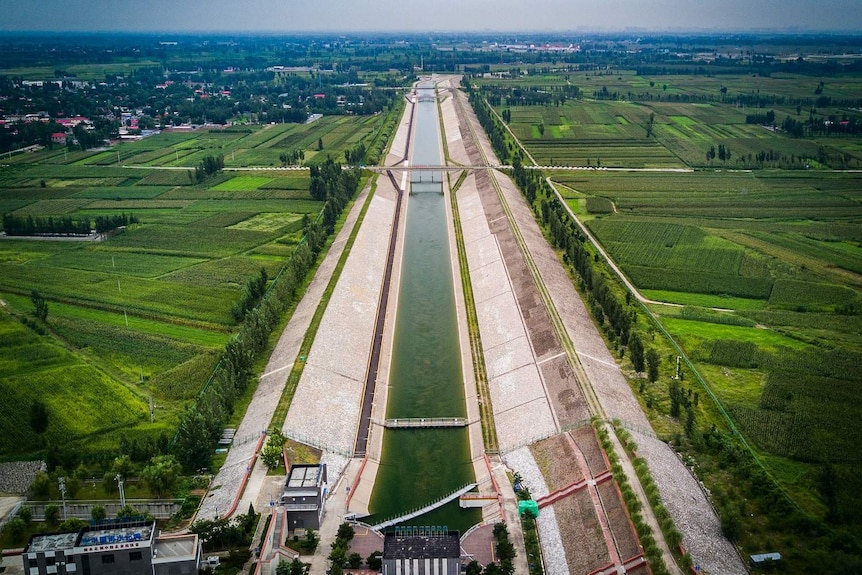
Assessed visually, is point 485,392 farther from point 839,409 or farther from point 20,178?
point 20,178

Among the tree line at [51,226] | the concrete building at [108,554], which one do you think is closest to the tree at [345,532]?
the concrete building at [108,554]

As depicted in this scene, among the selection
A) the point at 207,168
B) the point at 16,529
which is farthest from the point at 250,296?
the point at 207,168

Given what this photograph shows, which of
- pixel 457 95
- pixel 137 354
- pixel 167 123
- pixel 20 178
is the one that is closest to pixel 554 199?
pixel 137 354

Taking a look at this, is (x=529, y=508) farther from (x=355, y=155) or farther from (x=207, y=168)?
(x=207, y=168)

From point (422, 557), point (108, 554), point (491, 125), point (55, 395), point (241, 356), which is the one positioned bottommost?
point (55, 395)

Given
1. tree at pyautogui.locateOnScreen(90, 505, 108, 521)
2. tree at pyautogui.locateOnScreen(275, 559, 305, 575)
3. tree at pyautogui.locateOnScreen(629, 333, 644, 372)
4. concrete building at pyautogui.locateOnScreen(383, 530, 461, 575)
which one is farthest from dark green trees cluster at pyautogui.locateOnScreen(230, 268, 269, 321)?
concrete building at pyautogui.locateOnScreen(383, 530, 461, 575)

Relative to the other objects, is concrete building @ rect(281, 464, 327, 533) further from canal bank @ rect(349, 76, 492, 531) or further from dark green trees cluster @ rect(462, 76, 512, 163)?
dark green trees cluster @ rect(462, 76, 512, 163)

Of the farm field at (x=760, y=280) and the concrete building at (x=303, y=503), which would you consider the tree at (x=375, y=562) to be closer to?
the concrete building at (x=303, y=503)

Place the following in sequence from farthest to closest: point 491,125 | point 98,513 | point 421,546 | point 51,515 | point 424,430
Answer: point 491,125
point 424,430
point 51,515
point 98,513
point 421,546
